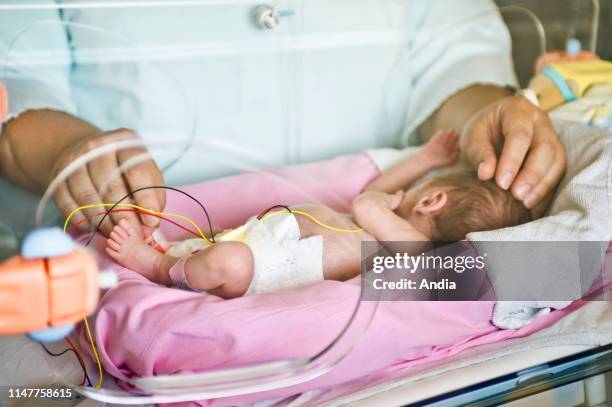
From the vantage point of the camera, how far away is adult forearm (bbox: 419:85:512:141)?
1.19 m

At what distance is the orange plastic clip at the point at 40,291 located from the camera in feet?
1.61

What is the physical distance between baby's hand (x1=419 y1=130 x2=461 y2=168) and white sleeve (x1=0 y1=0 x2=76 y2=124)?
22.9 inches

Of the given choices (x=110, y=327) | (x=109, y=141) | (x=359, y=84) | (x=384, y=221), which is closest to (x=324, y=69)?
(x=359, y=84)

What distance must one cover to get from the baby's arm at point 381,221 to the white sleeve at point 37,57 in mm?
390

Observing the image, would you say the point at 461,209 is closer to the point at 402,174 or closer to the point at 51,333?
→ the point at 402,174

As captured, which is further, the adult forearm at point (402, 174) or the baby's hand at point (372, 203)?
the adult forearm at point (402, 174)

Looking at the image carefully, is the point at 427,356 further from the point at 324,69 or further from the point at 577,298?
the point at 324,69

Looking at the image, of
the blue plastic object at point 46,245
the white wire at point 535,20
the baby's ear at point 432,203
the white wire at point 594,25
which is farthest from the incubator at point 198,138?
the white wire at point 594,25

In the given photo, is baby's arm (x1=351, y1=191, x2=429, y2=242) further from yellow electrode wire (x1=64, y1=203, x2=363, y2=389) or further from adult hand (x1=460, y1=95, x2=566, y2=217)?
adult hand (x1=460, y1=95, x2=566, y2=217)

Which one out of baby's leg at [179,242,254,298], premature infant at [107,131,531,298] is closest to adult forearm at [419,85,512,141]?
premature infant at [107,131,531,298]

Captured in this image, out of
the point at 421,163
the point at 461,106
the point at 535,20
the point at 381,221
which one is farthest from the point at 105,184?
the point at 535,20

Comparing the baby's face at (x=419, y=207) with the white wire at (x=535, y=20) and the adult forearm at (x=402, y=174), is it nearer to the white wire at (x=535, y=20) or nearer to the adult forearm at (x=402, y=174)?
the adult forearm at (x=402, y=174)

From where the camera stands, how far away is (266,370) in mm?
709

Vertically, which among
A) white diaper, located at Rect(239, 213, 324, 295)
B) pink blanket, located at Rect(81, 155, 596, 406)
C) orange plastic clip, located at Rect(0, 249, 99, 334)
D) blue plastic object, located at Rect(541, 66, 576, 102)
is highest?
orange plastic clip, located at Rect(0, 249, 99, 334)
